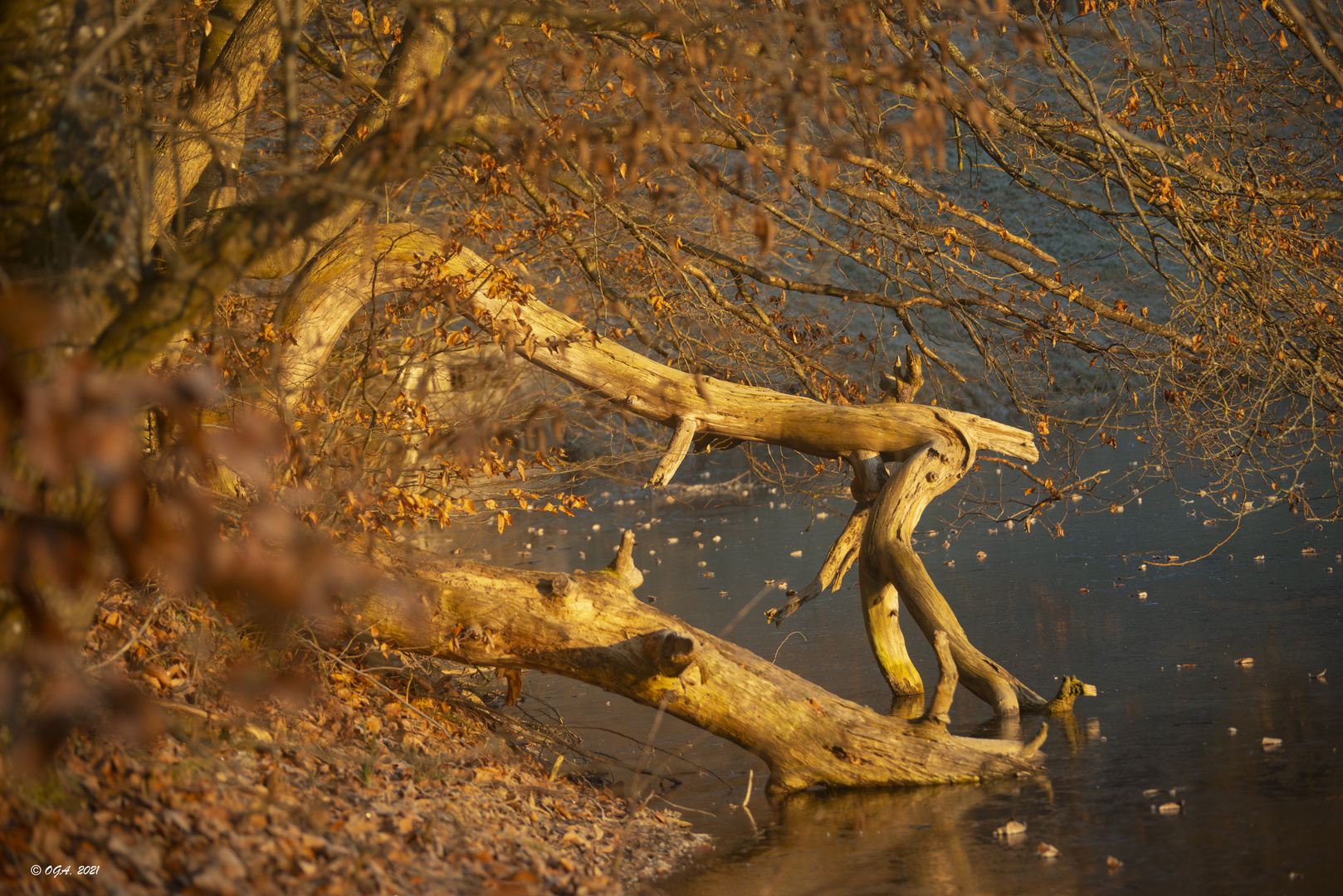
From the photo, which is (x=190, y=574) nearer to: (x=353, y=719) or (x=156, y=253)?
(x=353, y=719)

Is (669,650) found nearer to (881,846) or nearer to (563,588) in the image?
(563,588)

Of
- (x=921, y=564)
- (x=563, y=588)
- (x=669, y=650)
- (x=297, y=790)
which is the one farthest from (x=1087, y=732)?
(x=297, y=790)

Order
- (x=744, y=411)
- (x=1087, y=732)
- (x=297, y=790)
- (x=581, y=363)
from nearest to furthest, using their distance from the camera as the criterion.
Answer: (x=297, y=790)
(x=1087, y=732)
(x=581, y=363)
(x=744, y=411)

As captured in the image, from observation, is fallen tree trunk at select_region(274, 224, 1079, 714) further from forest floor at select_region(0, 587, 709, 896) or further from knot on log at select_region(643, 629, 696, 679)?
forest floor at select_region(0, 587, 709, 896)

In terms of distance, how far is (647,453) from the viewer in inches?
346

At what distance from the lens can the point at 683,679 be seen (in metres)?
6.82

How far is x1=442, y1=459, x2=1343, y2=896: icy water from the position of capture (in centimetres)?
529

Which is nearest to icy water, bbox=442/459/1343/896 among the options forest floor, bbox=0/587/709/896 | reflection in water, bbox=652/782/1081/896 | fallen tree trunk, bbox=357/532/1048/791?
reflection in water, bbox=652/782/1081/896

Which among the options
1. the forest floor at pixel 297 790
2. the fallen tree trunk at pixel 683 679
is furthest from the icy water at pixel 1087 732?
the forest floor at pixel 297 790

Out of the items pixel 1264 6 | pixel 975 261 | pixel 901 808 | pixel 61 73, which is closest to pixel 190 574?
pixel 61 73

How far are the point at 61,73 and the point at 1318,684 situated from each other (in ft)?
28.0

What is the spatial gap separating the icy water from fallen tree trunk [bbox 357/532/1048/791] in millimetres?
209

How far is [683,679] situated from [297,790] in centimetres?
261

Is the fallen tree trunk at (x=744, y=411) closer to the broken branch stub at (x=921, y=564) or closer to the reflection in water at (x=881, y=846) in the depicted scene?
the broken branch stub at (x=921, y=564)
